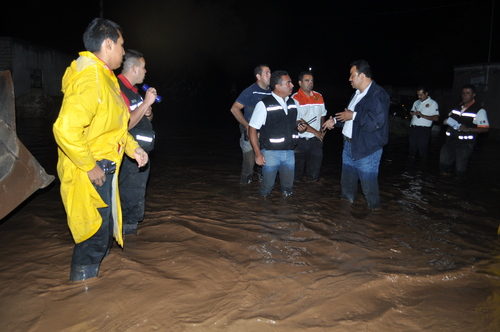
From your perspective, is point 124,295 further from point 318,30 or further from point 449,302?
point 318,30

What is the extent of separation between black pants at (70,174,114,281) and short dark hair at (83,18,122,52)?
1065mm

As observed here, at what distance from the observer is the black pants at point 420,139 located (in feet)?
31.6

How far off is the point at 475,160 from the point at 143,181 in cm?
890

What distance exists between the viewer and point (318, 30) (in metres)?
67.1

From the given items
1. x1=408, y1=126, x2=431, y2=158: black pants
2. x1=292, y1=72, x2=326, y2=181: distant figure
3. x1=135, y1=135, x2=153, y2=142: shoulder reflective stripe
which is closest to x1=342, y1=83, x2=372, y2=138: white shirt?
x1=292, y1=72, x2=326, y2=181: distant figure

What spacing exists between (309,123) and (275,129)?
126 cm

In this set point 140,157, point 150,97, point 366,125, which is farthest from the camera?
point 366,125

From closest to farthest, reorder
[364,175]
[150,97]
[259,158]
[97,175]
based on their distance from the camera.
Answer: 1. [97,175]
2. [150,97]
3. [364,175]
4. [259,158]

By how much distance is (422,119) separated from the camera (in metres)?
9.45

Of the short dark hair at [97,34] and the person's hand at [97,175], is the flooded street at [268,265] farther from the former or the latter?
the short dark hair at [97,34]

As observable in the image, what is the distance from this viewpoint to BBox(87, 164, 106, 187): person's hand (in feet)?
9.81

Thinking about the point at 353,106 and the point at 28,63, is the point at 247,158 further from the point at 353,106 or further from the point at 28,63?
the point at 28,63

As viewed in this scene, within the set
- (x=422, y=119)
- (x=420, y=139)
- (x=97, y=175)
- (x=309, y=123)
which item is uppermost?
(x=422, y=119)

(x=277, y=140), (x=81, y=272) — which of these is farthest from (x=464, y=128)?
(x=81, y=272)
